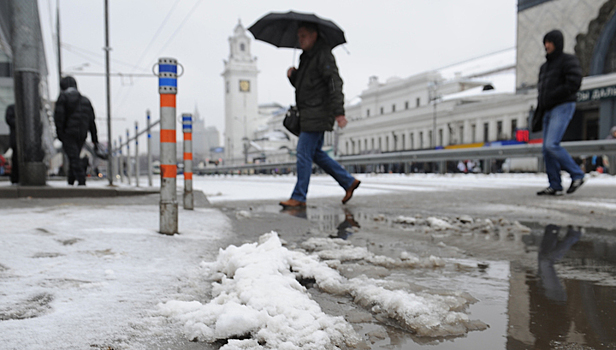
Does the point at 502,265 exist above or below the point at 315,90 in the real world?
below

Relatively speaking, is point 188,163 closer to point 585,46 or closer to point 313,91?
point 313,91

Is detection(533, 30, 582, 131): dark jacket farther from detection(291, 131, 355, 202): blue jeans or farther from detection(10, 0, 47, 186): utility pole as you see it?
detection(10, 0, 47, 186): utility pole

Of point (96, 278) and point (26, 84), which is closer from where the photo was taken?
point (96, 278)

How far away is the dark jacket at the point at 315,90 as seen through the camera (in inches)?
200

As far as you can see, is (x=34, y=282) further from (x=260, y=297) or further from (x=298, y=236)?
(x=298, y=236)

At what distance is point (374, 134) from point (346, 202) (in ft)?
203

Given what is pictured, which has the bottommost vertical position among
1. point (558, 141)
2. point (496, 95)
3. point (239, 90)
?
point (558, 141)

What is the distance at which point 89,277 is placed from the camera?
1.92 meters

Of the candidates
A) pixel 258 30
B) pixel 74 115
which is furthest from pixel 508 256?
pixel 74 115

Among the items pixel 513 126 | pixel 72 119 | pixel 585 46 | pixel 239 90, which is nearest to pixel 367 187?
pixel 72 119

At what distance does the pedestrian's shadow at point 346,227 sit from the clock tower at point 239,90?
12612 centimetres

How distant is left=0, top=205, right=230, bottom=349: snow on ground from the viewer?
4.39ft

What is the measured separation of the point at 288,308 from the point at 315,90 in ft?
12.9

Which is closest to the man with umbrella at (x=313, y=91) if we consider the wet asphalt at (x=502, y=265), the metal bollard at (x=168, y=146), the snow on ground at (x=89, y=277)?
the wet asphalt at (x=502, y=265)
